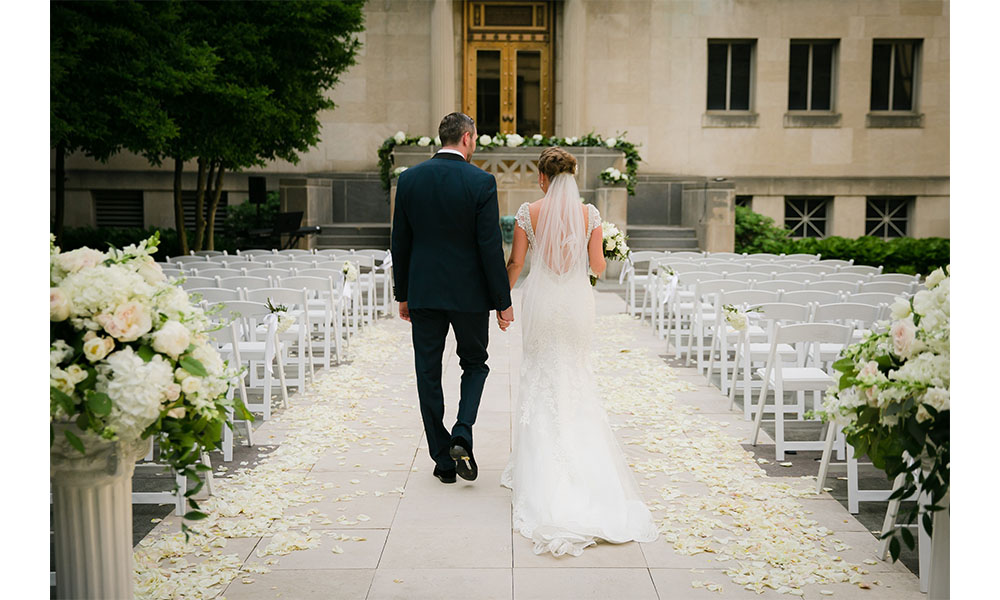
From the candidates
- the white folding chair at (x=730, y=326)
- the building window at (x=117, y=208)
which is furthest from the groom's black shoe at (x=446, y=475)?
the building window at (x=117, y=208)

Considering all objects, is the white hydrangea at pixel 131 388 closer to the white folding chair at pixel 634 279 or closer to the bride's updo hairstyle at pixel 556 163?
the bride's updo hairstyle at pixel 556 163

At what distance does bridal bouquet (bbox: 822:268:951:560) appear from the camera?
3463mm

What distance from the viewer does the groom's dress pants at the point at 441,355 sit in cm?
629

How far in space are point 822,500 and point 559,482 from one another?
6.21 ft

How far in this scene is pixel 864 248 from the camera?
2014cm

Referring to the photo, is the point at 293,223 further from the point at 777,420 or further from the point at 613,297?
the point at 777,420

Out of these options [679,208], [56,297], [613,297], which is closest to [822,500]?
[56,297]

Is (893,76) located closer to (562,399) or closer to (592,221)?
(592,221)

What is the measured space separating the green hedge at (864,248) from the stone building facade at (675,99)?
3230mm

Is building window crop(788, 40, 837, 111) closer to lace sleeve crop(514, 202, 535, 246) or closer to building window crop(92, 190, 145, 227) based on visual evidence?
building window crop(92, 190, 145, 227)

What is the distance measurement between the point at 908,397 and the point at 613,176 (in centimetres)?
1720

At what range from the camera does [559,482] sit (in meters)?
5.71

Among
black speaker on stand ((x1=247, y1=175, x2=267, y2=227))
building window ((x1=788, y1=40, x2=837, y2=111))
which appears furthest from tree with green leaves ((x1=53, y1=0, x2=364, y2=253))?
building window ((x1=788, y1=40, x2=837, y2=111))

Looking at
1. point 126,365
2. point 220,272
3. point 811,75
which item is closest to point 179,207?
point 220,272
